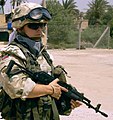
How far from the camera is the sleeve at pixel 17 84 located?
2457 mm

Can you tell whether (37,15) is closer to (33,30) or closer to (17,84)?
(33,30)

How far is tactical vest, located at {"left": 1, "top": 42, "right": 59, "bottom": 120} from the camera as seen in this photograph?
2562mm

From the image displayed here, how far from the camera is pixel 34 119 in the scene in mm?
2549

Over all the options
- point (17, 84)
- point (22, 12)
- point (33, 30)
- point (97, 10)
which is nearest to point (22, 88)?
point (17, 84)

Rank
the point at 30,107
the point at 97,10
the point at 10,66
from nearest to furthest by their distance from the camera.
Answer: the point at 10,66
the point at 30,107
the point at 97,10

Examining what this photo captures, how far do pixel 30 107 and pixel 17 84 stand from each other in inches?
8.0

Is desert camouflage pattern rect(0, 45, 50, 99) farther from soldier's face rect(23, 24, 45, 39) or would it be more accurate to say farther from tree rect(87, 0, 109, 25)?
tree rect(87, 0, 109, 25)

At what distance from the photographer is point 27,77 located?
2.52 metres

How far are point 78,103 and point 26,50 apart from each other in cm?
51

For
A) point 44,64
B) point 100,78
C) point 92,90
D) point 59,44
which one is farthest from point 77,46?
point 44,64

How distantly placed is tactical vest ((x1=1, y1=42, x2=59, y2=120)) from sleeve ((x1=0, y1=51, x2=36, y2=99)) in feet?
0.29

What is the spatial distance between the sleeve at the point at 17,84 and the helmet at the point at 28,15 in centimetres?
28

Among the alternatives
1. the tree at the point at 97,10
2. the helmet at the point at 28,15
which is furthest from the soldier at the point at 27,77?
the tree at the point at 97,10

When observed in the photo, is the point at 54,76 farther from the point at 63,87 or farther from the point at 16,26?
the point at 16,26
